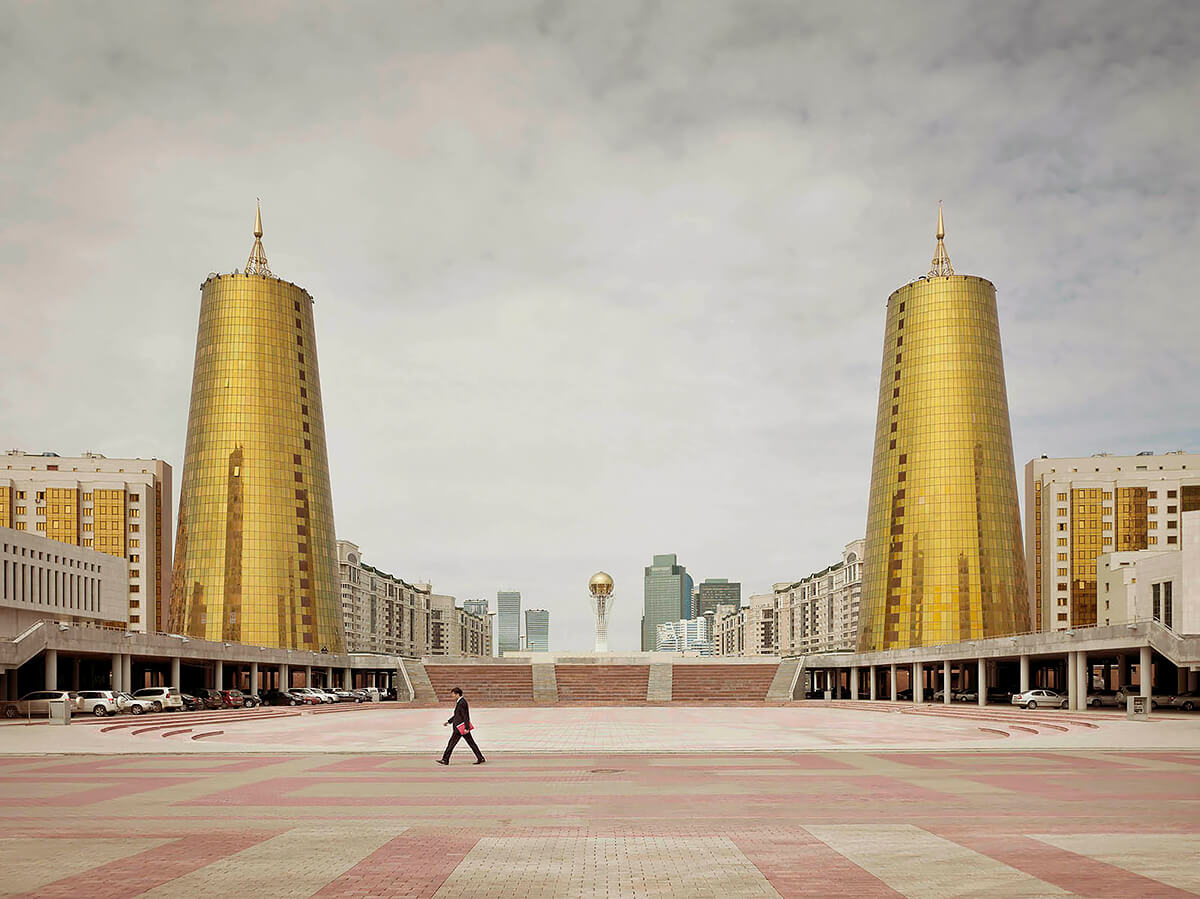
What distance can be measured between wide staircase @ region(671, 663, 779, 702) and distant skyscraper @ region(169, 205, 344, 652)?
45122 millimetres

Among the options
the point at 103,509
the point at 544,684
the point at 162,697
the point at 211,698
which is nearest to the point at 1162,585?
the point at 544,684

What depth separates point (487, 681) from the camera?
9425cm

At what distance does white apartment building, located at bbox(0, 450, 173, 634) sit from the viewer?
138 m

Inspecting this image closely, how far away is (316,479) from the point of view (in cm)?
12412

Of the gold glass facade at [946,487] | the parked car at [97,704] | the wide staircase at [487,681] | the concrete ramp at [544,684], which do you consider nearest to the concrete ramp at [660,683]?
the concrete ramp at [544,684]

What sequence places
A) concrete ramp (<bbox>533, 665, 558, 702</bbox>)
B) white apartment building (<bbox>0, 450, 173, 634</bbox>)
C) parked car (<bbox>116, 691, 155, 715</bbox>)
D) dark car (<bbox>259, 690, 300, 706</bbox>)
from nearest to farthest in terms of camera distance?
parked car (<bbox>116, 691, 155, 715</bbox>) → dark car (<bbox>259, 690, 300, 706</bbox>) → concrete ramp (<bbox>533, 665, 558, 702</bbox>) → white apartment building (<bbox>0, 450, 173, 634</bbox>)

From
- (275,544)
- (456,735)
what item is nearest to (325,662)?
(275,544)

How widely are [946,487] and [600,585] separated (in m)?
37.1

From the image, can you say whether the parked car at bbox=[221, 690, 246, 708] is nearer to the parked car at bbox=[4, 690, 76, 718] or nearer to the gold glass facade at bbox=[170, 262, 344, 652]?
the parked car at bbox=[4, 690, 76, 718]

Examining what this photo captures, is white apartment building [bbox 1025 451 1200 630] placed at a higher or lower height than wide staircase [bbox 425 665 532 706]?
higher

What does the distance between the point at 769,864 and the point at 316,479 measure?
380 feet

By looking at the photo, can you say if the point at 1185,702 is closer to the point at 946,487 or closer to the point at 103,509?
the point at 946,487

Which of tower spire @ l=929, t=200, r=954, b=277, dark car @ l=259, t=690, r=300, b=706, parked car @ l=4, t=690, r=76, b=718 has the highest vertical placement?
tower spire @ l=929, t=200, r=954, b=277

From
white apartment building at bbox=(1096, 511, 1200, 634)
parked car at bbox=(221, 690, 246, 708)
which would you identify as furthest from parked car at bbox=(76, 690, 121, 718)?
white apartment building at bbox=(1096, 511, 1200, 634)
